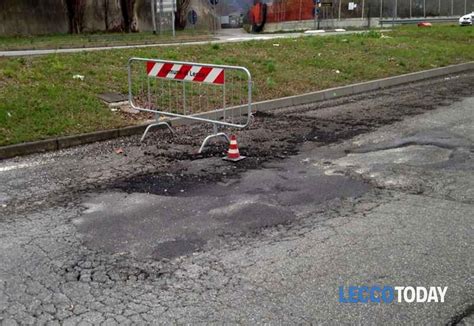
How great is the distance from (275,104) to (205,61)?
11.1 ft

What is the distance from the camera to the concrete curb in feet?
27.6

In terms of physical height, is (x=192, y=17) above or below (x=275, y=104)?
above

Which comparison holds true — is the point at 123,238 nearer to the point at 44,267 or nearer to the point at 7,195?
the point at 44,267

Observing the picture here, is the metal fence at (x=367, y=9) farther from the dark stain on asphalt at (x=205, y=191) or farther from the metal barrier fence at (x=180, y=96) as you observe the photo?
the dark stain on asphalt at (x=205, y=191)

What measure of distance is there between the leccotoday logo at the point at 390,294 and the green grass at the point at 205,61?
21.2 ft

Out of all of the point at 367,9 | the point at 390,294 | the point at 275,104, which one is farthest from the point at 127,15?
the point at 390,294

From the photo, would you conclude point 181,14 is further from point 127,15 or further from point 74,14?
point 74,14

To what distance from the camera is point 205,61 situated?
47.4 ft

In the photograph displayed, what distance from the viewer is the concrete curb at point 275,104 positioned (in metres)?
8.42

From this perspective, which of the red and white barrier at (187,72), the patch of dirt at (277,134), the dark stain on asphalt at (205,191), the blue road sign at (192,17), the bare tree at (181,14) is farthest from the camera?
the blue road sign at (192,17)

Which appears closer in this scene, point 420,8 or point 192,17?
point 192,17

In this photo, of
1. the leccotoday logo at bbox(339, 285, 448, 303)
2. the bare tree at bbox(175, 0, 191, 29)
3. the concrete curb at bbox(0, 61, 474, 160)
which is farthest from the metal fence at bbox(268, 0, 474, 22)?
the leccotoday logo at bbox(339, 285, 448, 303)

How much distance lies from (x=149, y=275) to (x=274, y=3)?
42.2 m

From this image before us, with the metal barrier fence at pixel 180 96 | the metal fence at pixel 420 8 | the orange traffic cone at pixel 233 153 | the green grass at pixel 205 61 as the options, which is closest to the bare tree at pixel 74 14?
the green grass at pixel 205 61
